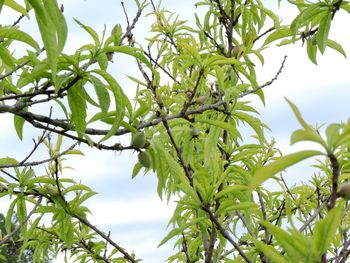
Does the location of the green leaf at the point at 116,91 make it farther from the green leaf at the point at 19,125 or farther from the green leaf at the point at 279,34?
the green leaf at the point at 279,34

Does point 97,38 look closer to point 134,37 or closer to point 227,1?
point 134,37

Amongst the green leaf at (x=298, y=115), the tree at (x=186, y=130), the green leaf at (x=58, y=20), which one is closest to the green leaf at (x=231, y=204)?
the tree at (x=186, y=130)

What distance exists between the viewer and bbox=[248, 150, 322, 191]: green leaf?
70 centimetres

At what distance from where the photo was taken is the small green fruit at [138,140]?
1604 mm

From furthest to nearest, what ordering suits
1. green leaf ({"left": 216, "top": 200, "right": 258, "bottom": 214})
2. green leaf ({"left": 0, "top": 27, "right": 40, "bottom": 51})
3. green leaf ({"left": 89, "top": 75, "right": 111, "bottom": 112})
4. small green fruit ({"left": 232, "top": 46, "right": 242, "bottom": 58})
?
small green fruit ({"left": 232, "top": 46, "right": 242, "bottom": 58}) < green leaf ({"left": 216, "top": 200, "right": 258, "bottom": 214}) < green leaf ({"left": 89, "top": 75, "right": 111, "bottom": 112}) < green leaf ({"left": 0, "top": 27, "right": 40, "bottom": 51})

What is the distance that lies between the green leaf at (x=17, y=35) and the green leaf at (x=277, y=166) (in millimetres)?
→ 783

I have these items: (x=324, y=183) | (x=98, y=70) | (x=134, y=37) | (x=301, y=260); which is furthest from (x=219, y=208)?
(x=324, y=183)

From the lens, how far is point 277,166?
0.70 meters

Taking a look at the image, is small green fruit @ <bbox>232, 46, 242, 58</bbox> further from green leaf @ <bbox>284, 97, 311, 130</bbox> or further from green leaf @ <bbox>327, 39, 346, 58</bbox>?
green leaf @ <bbox>284, 97, 311, 130</bbox>

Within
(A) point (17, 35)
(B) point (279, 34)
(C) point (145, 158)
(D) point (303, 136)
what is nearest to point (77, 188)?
(C) point (145, 158)

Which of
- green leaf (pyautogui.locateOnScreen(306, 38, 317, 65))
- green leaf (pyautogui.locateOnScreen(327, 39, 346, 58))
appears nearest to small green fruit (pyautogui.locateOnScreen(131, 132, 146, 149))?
green leaf (pyautogui.locateOnScreen(306, 38, 317, 65))

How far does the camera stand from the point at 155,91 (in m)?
2.35

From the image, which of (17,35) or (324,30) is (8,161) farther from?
(324,30)

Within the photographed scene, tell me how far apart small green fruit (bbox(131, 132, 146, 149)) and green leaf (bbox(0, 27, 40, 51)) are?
1.48 feet
